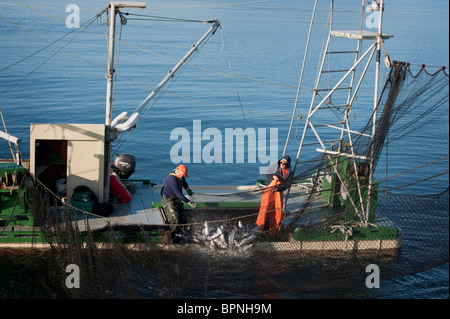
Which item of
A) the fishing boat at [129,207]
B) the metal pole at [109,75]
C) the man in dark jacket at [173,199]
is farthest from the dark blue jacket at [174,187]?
the metal pole at [109,75]

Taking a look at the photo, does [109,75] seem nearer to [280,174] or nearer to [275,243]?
[280,174]

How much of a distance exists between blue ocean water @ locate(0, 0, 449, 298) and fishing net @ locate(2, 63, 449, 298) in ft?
Result: 3.82

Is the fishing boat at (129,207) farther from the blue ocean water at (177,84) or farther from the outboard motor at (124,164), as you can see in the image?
the blue ocean water at (177,84)

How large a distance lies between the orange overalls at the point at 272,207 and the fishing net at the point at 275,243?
0.55ft

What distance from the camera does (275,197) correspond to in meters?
12.8

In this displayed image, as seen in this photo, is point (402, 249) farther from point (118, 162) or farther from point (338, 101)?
point (338, 101)

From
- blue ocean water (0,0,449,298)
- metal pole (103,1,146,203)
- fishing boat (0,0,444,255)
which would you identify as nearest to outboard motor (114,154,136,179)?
fishing boat (0,0,444,255)

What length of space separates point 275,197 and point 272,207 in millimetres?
271

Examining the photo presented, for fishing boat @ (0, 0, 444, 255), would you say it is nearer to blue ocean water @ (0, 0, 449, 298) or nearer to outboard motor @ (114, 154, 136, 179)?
outboard motor @ (114, 154, 136, 179)

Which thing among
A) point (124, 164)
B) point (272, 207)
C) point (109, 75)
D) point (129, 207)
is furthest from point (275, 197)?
point (109, 75)

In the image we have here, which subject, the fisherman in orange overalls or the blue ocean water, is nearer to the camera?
the fisherman in orange overalls

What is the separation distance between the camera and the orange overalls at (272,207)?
41.4 ft

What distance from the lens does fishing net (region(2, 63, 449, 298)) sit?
11.2 meters

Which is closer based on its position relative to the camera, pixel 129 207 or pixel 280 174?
pixel 280 174
